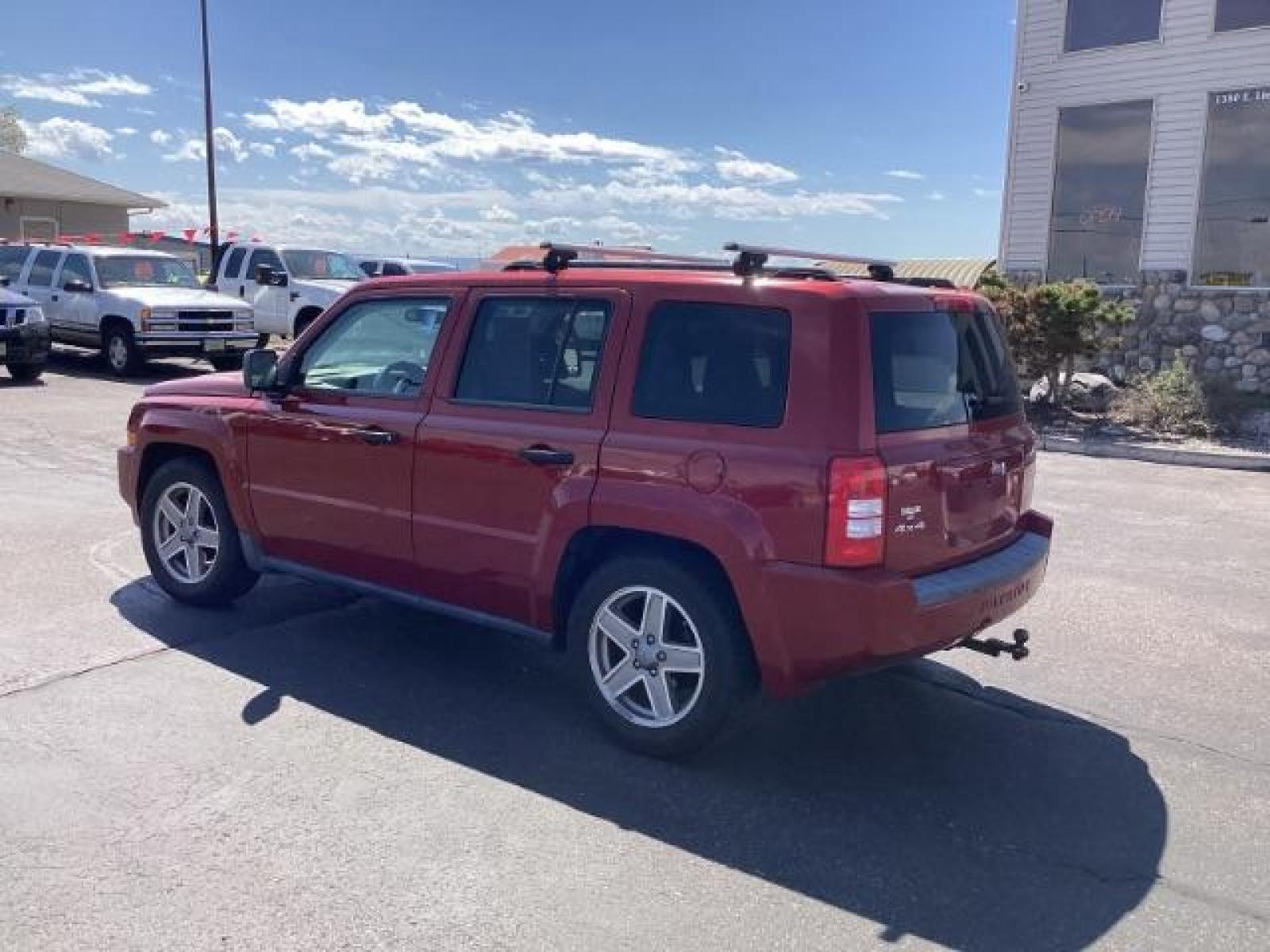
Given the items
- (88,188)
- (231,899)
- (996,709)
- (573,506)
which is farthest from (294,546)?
(88,188)

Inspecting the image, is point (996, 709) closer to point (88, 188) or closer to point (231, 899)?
point (231, 899)

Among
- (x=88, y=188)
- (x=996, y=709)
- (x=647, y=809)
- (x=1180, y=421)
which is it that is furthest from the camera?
(x=88, y=188)

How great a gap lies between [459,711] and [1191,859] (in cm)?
267

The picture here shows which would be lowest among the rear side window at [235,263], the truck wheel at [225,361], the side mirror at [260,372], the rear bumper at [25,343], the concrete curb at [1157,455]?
the concrete curb at [1157,455]

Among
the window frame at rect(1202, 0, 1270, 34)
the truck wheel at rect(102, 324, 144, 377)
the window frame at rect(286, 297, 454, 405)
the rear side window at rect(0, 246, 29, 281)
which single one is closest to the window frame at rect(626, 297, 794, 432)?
the window frame at rect(286, 297, 454, 405)

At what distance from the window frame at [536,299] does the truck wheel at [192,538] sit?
1652mm

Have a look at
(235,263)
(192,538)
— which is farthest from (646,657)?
(235,263)

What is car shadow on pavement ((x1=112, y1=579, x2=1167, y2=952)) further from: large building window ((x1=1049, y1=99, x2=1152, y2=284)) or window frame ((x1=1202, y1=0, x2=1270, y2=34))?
window frame ((x1=1202, y1=0, x2=1270, y2=34))

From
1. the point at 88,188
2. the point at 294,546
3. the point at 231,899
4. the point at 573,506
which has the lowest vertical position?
the point at 231,899

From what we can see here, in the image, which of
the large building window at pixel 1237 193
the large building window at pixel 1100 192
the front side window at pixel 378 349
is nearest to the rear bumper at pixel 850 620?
the front side window at pixel 378 349

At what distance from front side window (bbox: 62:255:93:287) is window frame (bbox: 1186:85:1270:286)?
15692mm

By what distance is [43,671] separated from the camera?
4.83 m

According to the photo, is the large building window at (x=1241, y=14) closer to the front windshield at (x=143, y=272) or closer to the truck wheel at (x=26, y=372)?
the front windshield at (x=143, y=272)

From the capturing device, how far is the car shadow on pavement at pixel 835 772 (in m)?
3.34
